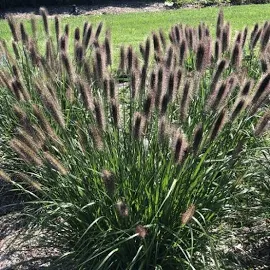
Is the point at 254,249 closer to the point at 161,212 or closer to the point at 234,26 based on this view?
the point at 161,212

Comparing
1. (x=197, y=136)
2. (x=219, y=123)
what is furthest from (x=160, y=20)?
(x=197, y=136)

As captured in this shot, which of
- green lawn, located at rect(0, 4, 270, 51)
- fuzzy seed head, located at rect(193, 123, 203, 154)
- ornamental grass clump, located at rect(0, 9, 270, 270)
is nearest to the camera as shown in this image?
fuzzy seed head, located at rect(193, 123, 203, 154)

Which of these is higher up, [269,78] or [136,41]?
[269,78]

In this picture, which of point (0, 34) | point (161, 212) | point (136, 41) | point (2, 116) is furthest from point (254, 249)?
point (0, 34)

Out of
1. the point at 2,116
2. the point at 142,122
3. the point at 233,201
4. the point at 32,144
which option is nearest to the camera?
the point at 142,122

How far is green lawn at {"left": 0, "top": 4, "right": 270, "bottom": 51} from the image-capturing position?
1342 centimetres

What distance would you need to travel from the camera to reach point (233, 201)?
3.80m

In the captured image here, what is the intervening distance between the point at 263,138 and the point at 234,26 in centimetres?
935

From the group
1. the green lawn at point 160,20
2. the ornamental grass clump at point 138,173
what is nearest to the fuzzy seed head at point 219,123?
the ornamental grass clump at point 138,173

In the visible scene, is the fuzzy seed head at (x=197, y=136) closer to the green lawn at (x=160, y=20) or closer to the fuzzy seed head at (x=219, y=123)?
the fuzzy seed head at (x=219, y=123)

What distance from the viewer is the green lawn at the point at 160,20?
13.4 metres

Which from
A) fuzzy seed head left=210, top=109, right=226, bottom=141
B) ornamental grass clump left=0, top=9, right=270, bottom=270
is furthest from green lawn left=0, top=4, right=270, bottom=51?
fuzzy seed head left=210, top=109, right=226, bottom=141

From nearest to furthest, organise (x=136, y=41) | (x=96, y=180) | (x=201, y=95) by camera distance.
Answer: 1. (x=96, y=180)
2. (x=201, y=95)
3. (x=136, y=41)

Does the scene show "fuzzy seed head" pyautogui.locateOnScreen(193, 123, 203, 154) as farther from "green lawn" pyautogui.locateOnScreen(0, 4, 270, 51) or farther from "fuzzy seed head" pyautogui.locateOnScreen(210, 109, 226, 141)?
"green lawn" pyautogui.locateOnScreen(0, 4, 270, 51)
